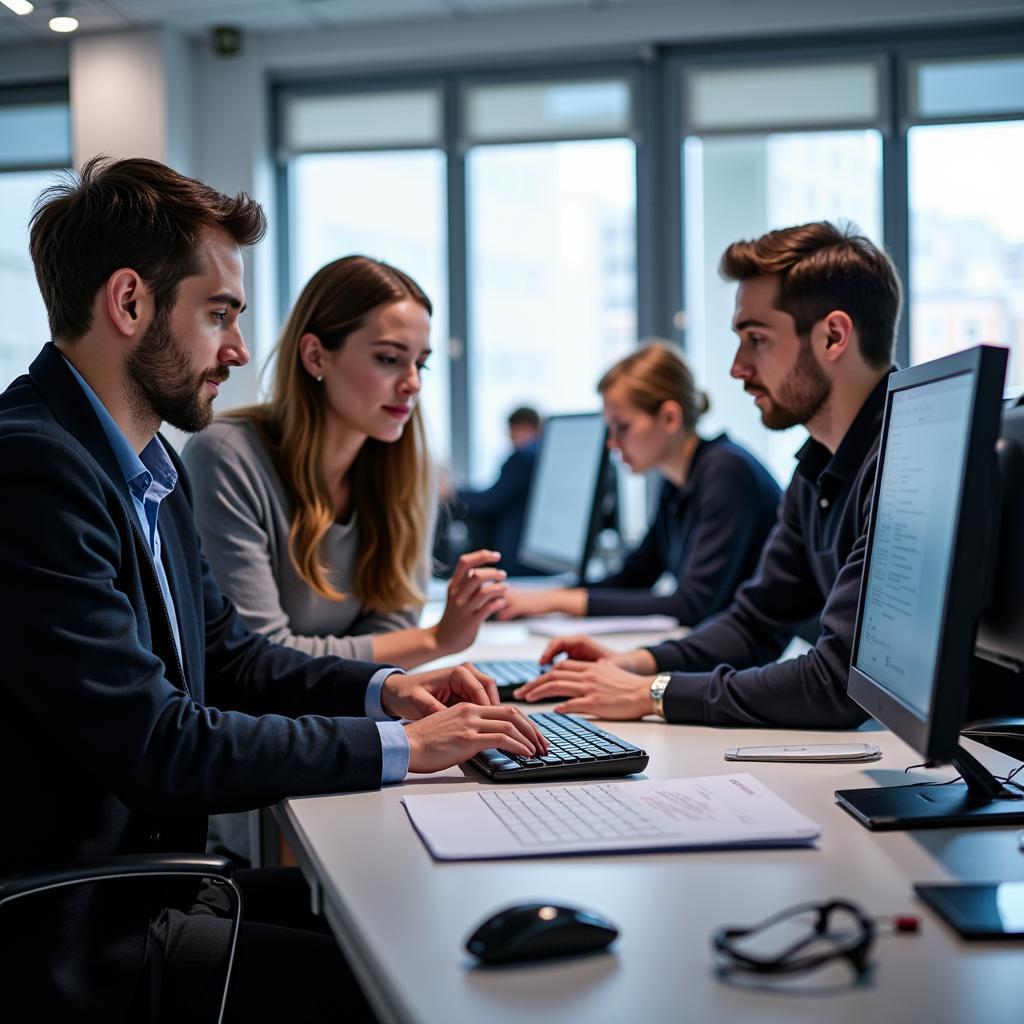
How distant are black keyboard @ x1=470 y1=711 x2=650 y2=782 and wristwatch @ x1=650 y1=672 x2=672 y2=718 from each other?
248 millimetres

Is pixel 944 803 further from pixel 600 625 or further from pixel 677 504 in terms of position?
pixel 677 504

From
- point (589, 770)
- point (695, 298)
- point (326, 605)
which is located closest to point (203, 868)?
point (589, 770)

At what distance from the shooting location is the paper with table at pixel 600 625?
2.53 m

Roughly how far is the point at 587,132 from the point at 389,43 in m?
1.08

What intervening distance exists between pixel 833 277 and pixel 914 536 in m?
0.89

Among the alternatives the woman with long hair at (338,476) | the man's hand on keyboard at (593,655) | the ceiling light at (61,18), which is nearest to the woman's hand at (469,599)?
the woman with long hair at (338,476)

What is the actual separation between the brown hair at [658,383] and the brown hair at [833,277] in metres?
1.04

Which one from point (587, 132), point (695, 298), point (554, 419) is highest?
point (587, 132)

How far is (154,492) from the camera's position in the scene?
1416mm

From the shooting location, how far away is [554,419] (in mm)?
3359

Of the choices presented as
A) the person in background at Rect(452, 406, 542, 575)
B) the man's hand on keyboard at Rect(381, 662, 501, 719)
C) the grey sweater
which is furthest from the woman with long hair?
the person in background at Rect(452, 406, 542, 575)

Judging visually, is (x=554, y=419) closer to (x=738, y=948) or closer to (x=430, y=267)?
(x=738, y=948)

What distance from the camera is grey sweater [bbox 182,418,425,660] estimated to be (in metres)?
1.96

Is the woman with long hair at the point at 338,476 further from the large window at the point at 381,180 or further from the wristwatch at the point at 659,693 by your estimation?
the large window at the point at 381,180
